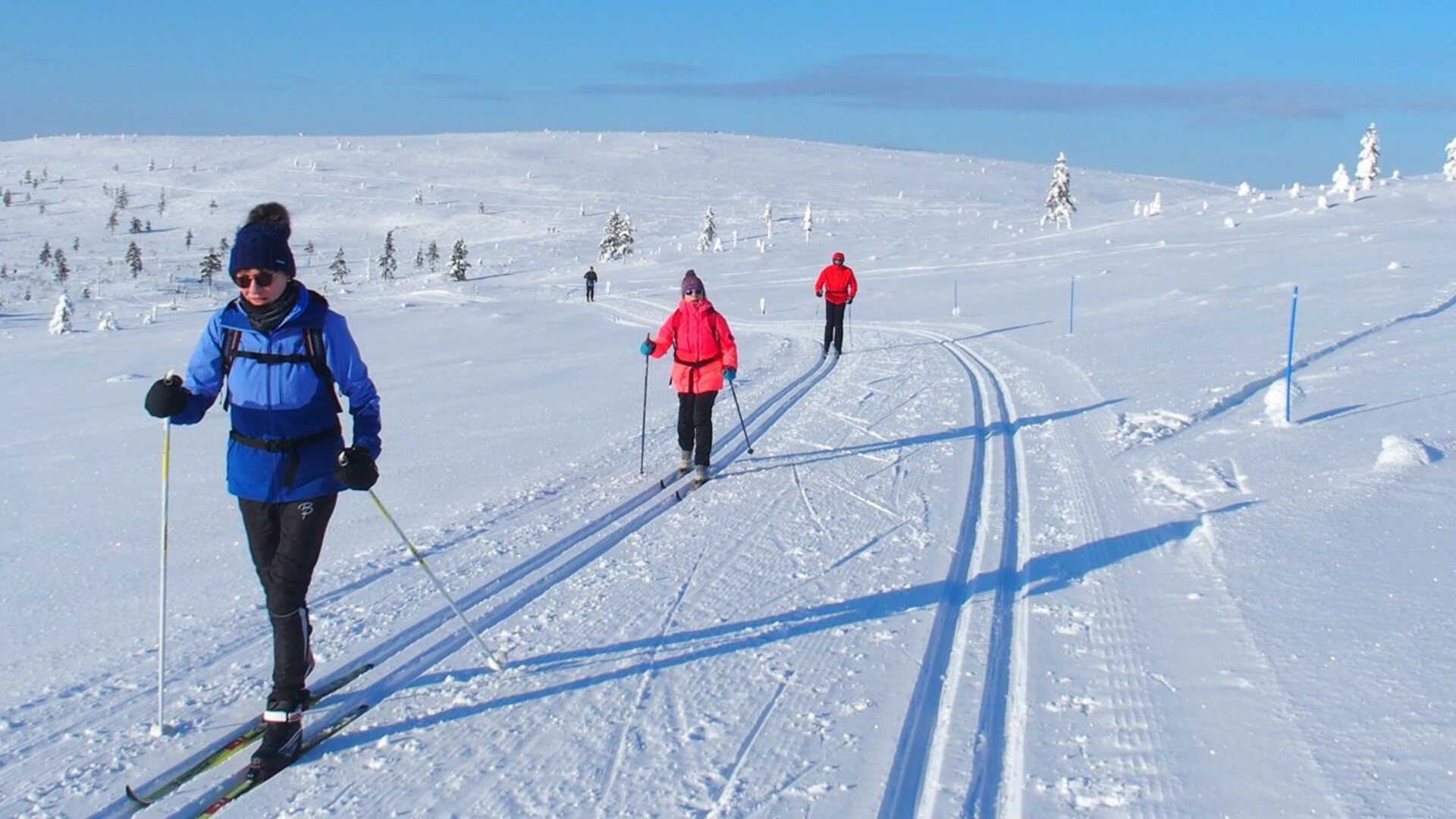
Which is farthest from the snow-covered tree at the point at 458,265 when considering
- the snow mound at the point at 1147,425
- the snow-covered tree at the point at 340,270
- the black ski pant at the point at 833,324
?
the snow mound at the point at 1147,425

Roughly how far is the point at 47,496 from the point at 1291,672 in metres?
8.14

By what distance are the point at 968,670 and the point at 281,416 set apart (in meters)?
2.95

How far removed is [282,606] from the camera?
412cm

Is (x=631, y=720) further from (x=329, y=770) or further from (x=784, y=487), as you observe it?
(x=784, y=487)

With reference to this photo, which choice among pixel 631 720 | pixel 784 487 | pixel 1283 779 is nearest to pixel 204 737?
pixel 631 720

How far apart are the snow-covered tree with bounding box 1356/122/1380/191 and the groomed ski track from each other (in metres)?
64.0

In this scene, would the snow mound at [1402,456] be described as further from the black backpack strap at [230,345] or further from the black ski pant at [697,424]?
the black backpack strap at [230,345]

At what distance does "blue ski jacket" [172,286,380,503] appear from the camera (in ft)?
13.0

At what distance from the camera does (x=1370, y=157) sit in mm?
60906

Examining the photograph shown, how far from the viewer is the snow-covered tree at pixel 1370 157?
60.5 meters

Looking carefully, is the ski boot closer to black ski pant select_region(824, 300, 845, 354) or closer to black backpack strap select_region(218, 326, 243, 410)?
black backpack strap select_region(218, 326, 243, 410)

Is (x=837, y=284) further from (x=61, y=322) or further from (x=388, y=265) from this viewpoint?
(x=388, y=265)

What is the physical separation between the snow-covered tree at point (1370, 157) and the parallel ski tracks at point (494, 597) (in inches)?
2542

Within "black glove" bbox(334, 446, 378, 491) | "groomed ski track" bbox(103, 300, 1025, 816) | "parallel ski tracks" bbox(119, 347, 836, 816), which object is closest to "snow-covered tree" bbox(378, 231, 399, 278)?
"parallel ski tracks" bbox(119, 347, 836, 816)
